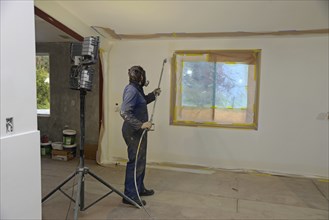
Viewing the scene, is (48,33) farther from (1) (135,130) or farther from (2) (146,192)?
(2) (146,192)

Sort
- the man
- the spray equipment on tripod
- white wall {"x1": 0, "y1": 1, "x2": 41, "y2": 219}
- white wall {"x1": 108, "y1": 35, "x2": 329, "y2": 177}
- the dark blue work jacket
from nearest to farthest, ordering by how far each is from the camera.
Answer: white wall {"x1": 0, "y1": 1, "x2": 41, "y2": 219} → the spray equipment on tripod → the dark blue work jacket → the man → white wall {"x1": 108, "y1": 35, "x2": 329, "y2": 177}

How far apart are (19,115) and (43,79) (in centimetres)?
408

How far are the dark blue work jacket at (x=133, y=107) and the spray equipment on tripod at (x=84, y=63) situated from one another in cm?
49

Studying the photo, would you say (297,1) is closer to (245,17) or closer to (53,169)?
(245,17)

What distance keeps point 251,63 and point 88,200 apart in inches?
124

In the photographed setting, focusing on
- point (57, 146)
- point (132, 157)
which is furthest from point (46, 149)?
point (132, 157)

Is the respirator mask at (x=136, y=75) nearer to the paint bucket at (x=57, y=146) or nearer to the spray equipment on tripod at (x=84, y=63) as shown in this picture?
the spray equipment on tripod at (x=84, y=63)

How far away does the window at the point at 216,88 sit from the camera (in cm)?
413

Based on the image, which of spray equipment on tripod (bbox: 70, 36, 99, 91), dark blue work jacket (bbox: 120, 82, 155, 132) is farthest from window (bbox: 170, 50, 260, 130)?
spray equipment on tripod (bbox: 70, 36, 99, 91)

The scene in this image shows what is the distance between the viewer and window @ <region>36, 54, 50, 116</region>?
17.1 ft

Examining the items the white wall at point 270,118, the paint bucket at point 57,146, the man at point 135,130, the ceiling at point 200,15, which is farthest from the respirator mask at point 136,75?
the paint bucket at point 57,146

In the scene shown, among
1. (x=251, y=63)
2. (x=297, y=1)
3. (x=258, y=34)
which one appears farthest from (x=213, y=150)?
(x=297, y=1)

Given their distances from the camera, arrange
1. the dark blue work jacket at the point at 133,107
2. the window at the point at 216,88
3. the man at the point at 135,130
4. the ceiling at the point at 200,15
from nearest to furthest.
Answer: the dark blue work jacket at the point at 133,107, the man at the point at 135,130, the ceiling at the point at 200,15, the window at the point at 216,88

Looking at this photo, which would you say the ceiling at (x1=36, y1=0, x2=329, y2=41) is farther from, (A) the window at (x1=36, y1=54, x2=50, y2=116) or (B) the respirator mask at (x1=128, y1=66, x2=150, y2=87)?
(A) the window at (x1=36, y1=54, x2=50, y2=116)
